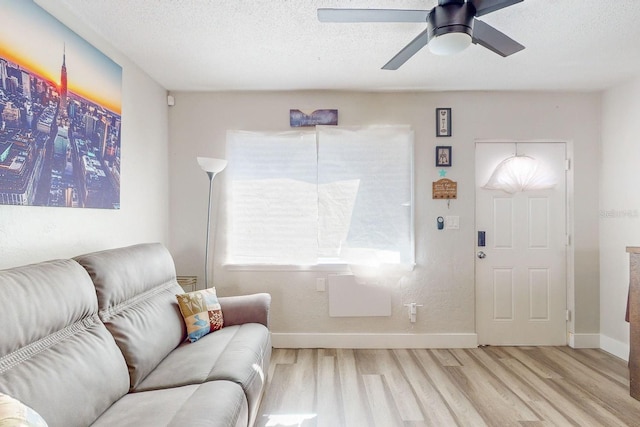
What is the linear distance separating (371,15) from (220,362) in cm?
200

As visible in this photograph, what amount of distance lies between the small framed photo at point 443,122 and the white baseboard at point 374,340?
201 centimetres

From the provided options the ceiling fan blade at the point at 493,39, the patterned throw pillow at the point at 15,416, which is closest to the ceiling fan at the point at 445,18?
the ceiling fan blade at the point at 493,39

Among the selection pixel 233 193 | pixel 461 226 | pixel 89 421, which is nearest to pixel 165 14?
pixel 233 193

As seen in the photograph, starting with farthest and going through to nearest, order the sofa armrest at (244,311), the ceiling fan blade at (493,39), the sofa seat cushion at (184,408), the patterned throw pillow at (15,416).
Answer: the sofa armrest at (244,311)
the ceiling fan blade at (493,39)
the sofa seat cushion at (184,408)
the patterned throw pillow at (15,416)

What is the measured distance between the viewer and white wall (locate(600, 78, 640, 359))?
288cm

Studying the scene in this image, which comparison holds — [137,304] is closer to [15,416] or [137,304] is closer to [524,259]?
[15,416]

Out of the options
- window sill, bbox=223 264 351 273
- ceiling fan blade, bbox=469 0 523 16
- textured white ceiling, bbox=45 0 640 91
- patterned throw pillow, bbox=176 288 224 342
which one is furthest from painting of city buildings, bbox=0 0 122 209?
ceiling fan blade, bbox=469 0 523 16

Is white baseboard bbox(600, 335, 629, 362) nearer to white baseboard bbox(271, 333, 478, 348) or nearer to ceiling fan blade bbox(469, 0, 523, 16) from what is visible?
white baseboard bbox(271, 333, 478, 348)

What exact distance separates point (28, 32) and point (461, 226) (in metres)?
3.47

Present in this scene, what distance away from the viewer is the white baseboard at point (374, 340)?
3.20 meters

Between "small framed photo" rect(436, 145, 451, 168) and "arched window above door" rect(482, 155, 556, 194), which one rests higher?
"small framed photo" rect(436, 145, 451, 168)

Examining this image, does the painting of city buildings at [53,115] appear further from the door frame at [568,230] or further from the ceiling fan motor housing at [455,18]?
the door frame at [568,230]

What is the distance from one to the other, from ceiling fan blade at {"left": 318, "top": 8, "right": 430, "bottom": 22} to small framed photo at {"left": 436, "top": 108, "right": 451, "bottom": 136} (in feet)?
5.47

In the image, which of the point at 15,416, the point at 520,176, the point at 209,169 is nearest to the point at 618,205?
the point at 520,176
